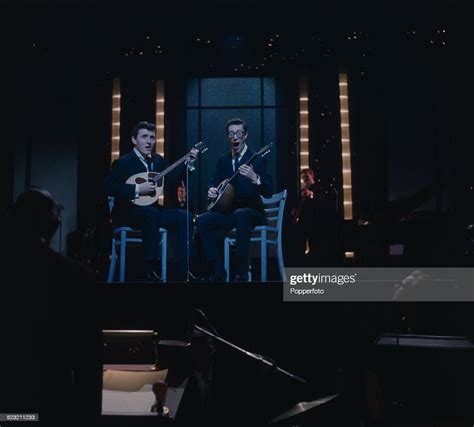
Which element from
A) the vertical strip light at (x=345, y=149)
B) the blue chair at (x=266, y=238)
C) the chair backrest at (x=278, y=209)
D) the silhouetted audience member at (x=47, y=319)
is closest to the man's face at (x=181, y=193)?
the blue chair at (x=266, y=238)

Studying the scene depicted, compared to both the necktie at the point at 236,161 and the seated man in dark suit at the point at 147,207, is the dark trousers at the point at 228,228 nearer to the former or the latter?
the seated man in dark suit at the point at 147,207

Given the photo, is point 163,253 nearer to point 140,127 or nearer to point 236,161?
point 236,161

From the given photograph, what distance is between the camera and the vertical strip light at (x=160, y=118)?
605cm

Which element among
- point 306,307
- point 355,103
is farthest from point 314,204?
point 306,307

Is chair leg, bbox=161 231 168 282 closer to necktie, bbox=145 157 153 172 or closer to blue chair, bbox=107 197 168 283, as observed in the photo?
blue chair, bbox=107 197 168 283

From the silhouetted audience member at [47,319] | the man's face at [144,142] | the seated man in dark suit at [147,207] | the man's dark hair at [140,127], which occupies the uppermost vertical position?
the man's dark hair at [140,127]

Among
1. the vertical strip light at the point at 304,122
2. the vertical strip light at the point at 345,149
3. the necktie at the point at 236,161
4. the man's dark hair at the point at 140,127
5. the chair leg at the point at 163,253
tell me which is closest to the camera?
the chair leg at the point at 163,253

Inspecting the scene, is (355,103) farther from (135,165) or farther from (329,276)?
(329,276)

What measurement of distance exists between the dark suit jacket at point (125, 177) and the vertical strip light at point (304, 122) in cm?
203

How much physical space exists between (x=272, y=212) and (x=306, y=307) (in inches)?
73.9

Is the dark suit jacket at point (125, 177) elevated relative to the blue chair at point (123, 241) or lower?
elevated

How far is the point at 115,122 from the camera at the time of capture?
5.99 meters

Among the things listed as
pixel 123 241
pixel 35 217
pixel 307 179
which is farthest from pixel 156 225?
pixel 35 217

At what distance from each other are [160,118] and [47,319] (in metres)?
4.95
